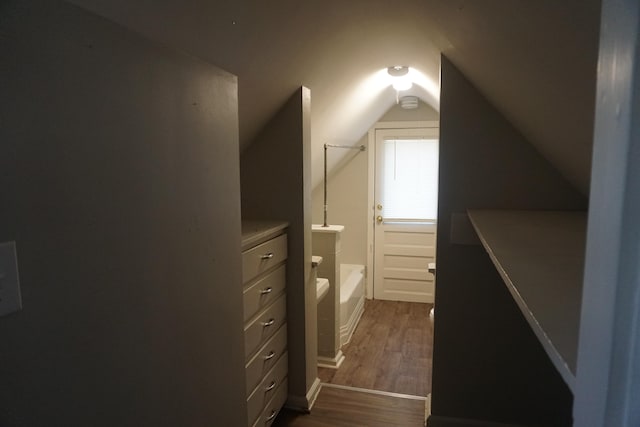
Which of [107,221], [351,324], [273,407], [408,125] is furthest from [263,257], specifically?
[408,125]

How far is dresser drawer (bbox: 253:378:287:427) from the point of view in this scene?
1903 mm

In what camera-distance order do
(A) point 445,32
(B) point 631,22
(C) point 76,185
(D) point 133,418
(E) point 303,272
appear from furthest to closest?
(E) point 303,272 < (A) point 445,32 < (D) point 133,418 < (C) point 76,185 < (B) point 631,22

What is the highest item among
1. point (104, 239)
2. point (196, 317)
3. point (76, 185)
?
point (76, 185)

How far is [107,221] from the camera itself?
0.79 meters

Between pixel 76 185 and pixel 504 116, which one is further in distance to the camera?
pixel 504 116

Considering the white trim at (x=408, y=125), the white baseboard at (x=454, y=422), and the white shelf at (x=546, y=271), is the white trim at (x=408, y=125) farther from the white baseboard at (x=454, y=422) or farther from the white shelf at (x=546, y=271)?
the white baseboard at (x=454, y=422)

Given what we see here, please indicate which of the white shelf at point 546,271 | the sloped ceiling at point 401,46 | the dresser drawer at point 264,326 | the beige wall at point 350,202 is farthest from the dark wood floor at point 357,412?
the beige wall at point 350,202

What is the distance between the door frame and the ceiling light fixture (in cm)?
100

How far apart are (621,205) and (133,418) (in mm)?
1016

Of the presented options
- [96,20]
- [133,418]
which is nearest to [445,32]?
[96,20]

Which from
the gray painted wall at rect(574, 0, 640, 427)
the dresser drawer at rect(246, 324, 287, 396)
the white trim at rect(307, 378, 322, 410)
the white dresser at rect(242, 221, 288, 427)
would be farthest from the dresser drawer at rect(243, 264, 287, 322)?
the gray painted wall at rect(574, 0, 640, 427)

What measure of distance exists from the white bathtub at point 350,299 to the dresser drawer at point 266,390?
1.15 m

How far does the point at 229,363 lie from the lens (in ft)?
4.25

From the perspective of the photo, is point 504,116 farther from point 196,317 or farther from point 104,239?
point 104,239
